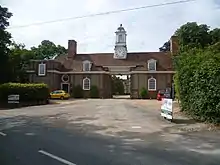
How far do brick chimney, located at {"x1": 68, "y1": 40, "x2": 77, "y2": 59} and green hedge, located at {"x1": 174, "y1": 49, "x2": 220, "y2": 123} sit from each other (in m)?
45.3

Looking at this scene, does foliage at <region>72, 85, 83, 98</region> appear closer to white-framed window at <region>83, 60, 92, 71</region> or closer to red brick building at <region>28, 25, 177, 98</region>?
red brick building at <region>28, 25, 177, 98</region>

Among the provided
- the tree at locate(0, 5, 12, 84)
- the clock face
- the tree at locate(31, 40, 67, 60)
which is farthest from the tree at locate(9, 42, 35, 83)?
the tree at locate(31, 40, 67, 60)

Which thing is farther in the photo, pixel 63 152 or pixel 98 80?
pixel 98 80

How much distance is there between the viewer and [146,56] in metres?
61.6

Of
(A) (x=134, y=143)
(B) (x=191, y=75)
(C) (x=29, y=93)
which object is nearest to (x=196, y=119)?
(B) (x=191, y=75)

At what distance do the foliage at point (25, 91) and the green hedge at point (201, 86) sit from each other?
1884 cm

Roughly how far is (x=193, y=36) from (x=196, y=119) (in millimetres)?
40505

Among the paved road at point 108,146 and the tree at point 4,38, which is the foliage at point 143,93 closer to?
the tree at point 4,38

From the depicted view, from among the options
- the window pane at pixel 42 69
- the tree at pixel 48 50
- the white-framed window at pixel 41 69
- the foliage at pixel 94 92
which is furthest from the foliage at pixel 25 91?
the tree at pixel 48 50

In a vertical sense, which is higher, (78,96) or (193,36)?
(193,36)

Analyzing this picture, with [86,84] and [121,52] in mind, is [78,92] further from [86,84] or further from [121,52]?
[121,52]

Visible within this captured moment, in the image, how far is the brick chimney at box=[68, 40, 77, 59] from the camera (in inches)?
2500

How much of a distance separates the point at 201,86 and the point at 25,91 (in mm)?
22005

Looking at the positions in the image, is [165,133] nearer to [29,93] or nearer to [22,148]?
[22,148]
